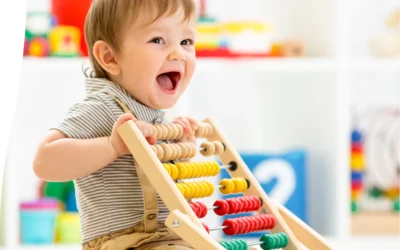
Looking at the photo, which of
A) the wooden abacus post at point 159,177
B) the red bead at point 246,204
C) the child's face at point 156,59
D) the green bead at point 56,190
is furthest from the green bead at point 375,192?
the wooden abacus post at point 159,177

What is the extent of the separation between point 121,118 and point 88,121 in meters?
0.06

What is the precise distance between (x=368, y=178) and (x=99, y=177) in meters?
1.57

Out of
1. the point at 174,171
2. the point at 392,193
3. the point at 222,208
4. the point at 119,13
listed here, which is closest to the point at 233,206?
the point at 222,208

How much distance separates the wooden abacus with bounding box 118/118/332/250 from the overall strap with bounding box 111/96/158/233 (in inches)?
1.6

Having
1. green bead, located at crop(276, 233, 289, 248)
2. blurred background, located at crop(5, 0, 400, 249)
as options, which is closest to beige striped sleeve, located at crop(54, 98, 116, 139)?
green bead, located at crop(276, 233, 289, 248)

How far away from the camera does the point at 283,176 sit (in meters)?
2.56

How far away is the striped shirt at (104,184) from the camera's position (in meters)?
1.31

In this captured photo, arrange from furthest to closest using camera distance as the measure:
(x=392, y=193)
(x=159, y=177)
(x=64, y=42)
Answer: (x=392, y=193) < (x=64, y=42) < (x=159, y=177)

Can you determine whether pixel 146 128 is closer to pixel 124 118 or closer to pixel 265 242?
pixel 124 118

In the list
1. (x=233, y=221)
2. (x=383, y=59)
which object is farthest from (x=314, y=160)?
(x=233, y=221)

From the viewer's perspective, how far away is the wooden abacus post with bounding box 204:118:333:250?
143cm

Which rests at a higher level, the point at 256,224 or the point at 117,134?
the point at 117,134

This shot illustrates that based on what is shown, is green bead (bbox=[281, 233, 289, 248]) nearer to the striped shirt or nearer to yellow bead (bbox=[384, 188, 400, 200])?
the striped shirt

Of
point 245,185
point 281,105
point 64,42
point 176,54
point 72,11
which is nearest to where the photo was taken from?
point 176,54
